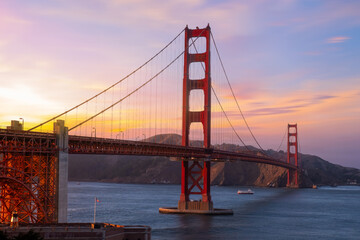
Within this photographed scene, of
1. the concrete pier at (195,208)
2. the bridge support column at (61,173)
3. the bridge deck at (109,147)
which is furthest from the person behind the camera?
the concrete pier at (195,208)

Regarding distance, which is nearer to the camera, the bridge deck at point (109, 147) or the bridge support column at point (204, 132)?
the bridge deck at point (109, 147)

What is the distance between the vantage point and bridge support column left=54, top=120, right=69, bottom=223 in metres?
41.9

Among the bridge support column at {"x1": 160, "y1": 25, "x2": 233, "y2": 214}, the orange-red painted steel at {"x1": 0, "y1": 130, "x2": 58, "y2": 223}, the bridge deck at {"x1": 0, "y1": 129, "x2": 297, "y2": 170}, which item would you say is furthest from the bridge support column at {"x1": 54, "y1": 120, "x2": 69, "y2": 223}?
the bridge support column at {"x1": 160, "y1": 25, "x2": 233, "y2": 214}

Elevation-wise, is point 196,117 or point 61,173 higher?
point 196,117

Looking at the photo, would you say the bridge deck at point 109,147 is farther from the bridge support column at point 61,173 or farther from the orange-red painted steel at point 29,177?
the bridge support column at point 61,173

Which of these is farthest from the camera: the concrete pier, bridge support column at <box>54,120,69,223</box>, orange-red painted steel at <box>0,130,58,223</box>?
the concrete pier

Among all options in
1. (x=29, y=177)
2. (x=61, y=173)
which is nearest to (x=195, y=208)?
(x=61, y=173)

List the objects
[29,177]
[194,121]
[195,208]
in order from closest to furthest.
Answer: [29,177]
[195,208]
[194,121]

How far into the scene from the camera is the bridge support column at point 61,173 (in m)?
41.9

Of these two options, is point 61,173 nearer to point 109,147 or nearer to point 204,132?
point 109,147

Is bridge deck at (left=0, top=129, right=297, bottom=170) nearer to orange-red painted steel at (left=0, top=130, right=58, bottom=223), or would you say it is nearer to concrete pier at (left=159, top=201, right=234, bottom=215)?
orange-red painted steel at (left=0, top=130, right=58, bottom=223)

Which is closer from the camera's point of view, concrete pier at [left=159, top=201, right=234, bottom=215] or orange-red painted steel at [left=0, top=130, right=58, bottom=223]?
orange-red painted steel at [left=0, top=130, right=58, bottom=223]

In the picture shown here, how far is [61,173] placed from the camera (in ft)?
139

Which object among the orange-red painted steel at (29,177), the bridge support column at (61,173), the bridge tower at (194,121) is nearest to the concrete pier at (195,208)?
the bridge tower at (194,121)
